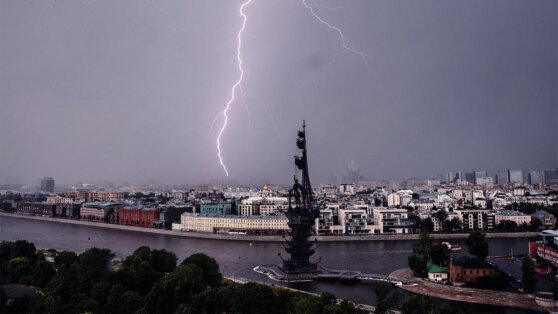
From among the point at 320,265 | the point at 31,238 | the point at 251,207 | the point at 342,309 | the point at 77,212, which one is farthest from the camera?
the point at 77,212

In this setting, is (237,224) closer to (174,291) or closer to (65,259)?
(65,259)

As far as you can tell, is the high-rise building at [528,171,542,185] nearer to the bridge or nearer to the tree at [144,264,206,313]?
the bridge

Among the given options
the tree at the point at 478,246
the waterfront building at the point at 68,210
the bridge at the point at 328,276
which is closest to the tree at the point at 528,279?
the bridge at the point at 328,276

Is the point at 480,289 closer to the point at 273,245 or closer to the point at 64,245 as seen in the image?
the point at 273,245

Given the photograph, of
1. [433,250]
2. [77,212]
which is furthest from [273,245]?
[77,212]

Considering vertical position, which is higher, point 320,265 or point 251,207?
point 251,207
